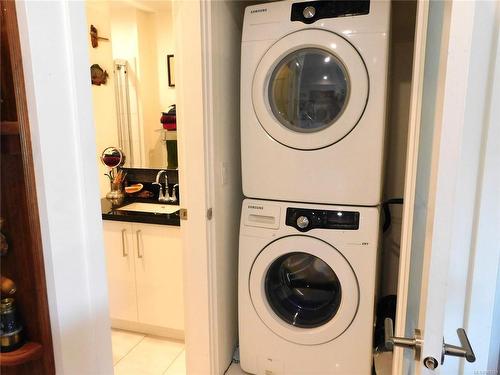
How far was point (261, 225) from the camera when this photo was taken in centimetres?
174

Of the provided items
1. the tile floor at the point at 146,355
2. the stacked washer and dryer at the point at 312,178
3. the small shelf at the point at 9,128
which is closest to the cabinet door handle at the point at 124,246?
the tile floor at the point at 146,355

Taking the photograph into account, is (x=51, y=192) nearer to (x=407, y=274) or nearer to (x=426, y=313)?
(x=426, y=313)

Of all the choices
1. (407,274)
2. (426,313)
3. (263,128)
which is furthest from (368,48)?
(426,313)

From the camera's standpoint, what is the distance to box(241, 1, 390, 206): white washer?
58.7 inches

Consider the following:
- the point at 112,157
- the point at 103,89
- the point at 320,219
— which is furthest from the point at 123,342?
the point at 103,89

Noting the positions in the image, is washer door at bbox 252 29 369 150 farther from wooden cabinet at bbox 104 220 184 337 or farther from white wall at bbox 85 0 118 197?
white wall at bbox 85 0 118 197

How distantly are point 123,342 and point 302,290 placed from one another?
48.6 inches

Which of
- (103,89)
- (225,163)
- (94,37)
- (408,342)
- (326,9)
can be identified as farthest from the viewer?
(103,89)

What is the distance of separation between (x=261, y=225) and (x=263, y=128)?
46 cm

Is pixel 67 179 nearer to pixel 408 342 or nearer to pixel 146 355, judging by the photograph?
pixel 408 342

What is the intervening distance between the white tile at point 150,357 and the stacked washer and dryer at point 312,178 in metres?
0.61

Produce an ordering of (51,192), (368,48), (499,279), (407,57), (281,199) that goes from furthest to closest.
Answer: (407,57), (281,199), (368,48), (499,279), (51,192)

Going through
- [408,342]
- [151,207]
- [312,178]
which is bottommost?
[151,207]

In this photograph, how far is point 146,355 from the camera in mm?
2141
